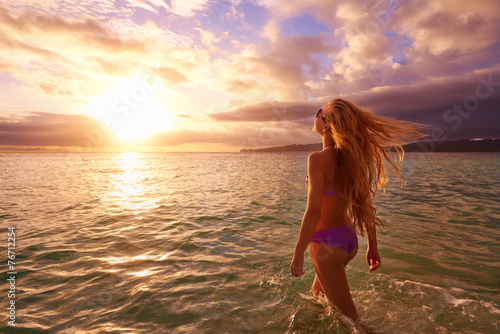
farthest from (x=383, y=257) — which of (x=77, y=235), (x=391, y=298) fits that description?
(x=77, y=235)

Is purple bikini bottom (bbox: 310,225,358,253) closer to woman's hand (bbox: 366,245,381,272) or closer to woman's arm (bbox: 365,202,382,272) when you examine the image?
woman's arm (bbox: 365,202,382,272)

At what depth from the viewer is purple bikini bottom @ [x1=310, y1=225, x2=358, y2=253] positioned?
3.37 meters

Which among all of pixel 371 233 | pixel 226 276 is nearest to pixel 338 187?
pixel 371 233

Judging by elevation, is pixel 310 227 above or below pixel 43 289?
above

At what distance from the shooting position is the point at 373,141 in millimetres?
3580

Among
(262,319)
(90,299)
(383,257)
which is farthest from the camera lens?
(383,257)

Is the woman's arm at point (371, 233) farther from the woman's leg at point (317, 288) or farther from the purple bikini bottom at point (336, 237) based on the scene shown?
the woman's leg at point (317, 288)

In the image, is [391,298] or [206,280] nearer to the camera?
[391,298]

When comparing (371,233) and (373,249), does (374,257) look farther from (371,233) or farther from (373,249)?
(371,233)

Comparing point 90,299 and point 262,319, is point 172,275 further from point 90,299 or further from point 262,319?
point 262,319

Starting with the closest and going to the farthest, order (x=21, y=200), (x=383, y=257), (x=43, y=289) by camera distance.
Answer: (x=43, y=289) → (x=383, y=257) → (x=21, y=200)

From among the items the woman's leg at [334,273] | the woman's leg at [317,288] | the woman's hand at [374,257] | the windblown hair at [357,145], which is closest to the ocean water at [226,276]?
the woman's leg at [317,288]

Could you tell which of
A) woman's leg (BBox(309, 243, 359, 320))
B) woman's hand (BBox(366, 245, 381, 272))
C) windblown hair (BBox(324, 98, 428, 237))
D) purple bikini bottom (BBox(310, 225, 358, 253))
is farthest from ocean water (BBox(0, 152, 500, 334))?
windblown hair (BBox(324, 98, 428, 237))

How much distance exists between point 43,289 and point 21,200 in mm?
12845
